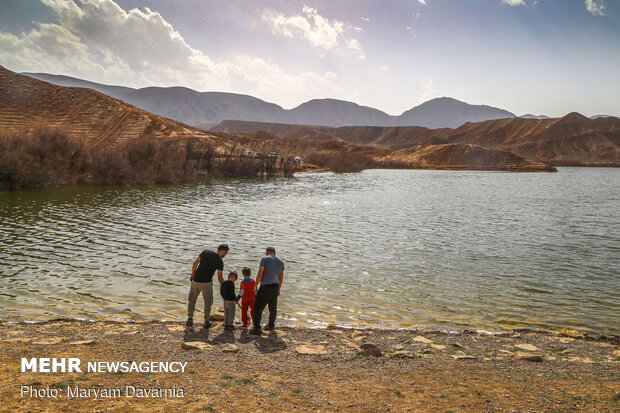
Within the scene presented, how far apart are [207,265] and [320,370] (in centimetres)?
414

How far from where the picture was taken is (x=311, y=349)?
9.73 meters

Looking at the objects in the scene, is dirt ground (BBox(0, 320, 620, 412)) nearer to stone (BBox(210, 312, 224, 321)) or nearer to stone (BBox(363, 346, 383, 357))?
stone (BBox(363, 346, 383, 357))

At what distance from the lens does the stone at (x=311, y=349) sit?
9.57m

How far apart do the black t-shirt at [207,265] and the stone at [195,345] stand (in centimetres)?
165

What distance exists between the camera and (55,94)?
4144 inches

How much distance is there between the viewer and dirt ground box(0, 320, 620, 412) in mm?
6984

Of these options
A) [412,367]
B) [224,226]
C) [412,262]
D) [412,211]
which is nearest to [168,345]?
[412,367]

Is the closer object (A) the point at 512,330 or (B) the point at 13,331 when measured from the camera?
(B) the point at 13,331

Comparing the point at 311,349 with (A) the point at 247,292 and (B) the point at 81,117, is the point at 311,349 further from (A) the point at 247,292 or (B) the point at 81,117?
(B) the point at 81,117

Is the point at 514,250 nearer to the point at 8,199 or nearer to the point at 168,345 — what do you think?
the point at 168,345

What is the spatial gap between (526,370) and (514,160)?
15219 centimetres

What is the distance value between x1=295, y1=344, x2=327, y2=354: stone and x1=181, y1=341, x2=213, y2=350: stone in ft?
7.04

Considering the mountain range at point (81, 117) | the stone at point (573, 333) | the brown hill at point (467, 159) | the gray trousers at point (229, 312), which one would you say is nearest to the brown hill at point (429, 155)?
the brown hill at point (467, 159)

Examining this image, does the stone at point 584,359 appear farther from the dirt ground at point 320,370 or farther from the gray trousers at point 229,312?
the gray trousers at point 229,312
